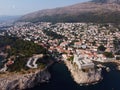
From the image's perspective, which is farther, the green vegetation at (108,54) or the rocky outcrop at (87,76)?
the green vegetation at (108,54)

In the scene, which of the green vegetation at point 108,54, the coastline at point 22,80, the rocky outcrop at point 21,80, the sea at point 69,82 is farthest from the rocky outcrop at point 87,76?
the green vegetation at point 108,54

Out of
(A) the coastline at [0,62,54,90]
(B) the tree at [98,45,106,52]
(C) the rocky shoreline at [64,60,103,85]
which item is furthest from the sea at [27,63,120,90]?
(B) the tree at [98,45,106,52]

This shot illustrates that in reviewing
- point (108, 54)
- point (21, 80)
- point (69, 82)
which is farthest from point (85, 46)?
point (21, 80)

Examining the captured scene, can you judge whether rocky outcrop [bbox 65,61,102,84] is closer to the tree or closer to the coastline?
the coastline

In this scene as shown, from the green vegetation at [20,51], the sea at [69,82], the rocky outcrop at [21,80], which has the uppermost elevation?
the green vegetation at [20,51]

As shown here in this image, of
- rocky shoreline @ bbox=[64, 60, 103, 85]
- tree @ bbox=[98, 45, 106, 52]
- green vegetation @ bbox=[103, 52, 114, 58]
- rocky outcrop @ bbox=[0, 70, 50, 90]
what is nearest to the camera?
rocky outcrop @ bbox=[0, 70, 50, 90]

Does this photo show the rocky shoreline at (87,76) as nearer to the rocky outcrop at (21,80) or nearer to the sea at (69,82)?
the sea at (69,82)

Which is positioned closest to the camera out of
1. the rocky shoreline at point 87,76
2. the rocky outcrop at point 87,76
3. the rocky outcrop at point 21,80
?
the rocky outcrop at point 21,80
